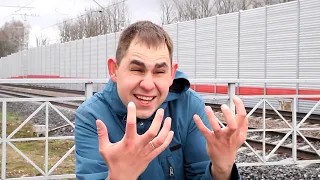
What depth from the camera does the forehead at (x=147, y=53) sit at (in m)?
1.75

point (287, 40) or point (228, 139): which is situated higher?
point (287, 40)

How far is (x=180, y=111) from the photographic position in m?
2.03

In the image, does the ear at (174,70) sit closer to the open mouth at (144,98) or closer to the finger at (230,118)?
the open mouth at (144,98)

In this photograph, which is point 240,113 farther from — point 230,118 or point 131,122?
point 131,122

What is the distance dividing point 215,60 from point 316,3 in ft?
19.5

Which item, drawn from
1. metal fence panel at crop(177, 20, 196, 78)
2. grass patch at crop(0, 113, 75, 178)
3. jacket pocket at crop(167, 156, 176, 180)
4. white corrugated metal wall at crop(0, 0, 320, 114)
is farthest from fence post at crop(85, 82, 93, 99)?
metal fence panel at crop(177, 20, 196, 78)

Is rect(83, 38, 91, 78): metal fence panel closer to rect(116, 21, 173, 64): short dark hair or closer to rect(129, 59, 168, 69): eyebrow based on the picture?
rect(116, 21, 173, 64): short dark hair

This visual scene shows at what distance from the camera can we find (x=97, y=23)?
51.7 m

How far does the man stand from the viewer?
4.83 feet

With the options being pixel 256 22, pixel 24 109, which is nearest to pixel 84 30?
pixel 24 109

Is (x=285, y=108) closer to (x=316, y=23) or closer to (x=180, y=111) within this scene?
(x=316, y=23)

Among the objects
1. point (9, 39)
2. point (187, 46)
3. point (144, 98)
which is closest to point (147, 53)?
point (144, 98)

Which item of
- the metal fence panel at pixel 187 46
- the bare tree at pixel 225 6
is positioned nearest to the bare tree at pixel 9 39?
the bare tree at pixel 225 6

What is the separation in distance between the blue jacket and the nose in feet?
0.59
